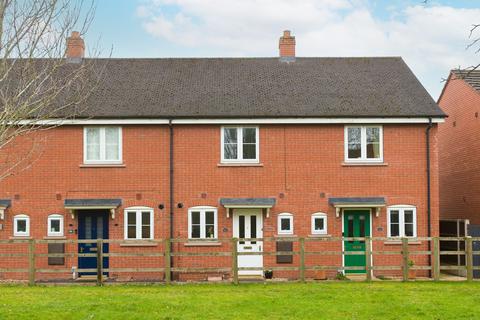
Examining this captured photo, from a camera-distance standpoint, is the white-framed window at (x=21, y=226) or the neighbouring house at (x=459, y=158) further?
the neighbouring house at (x=459, y=158)

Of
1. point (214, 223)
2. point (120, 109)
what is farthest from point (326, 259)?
point (120, 109)

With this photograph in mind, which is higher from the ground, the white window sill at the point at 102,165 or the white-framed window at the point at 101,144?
the white-framed window at the point at 101,144

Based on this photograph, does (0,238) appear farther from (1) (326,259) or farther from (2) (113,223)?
(1) (326,259)

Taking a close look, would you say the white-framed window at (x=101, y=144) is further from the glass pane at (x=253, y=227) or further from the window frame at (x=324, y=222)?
the window frame at (x=324, y=222)

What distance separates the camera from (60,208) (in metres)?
22.4

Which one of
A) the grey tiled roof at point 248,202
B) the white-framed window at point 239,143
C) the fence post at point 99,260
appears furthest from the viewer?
the white-framed window at point 239,143

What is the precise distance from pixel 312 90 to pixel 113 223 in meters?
8.78

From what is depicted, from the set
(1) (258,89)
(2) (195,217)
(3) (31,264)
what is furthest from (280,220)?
(3) (31,264)

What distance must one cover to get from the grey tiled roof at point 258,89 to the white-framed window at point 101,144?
0.67 m

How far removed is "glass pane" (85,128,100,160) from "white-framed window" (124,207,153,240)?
228 centimetres

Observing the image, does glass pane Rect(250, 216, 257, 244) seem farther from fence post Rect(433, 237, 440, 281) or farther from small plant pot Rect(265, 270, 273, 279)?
fence post Rect(433, 237, 440, 281)

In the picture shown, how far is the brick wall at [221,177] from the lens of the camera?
73.6ft

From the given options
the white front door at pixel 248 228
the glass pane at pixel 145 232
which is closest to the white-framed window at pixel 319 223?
the white front door at pixel 248 228

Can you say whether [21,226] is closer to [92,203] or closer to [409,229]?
[92,203]
